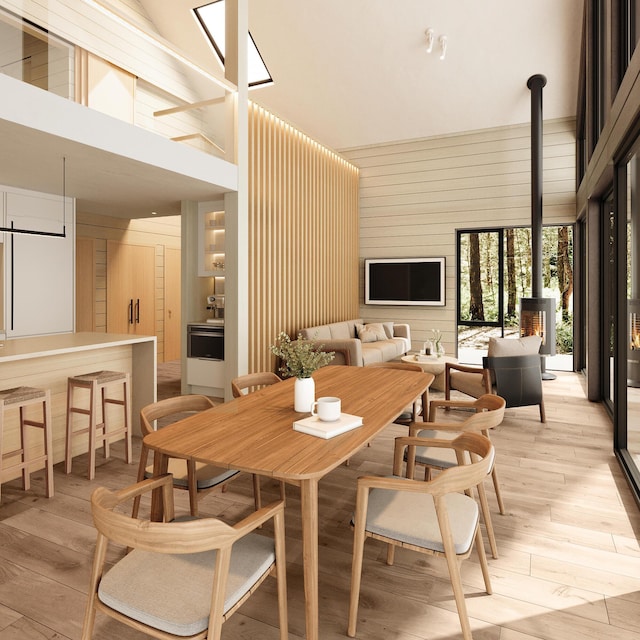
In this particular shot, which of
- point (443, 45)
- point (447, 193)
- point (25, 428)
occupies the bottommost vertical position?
point (25, 428)

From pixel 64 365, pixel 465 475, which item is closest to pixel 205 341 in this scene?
pixel 64 365

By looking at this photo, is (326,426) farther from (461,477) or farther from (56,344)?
(56,344)

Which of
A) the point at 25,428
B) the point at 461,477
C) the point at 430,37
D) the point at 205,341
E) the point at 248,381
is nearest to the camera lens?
the point at 461,477

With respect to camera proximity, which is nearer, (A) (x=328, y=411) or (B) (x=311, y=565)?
(B) (x=311, y=565)

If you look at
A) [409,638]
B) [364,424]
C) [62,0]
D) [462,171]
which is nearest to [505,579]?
[409,638]

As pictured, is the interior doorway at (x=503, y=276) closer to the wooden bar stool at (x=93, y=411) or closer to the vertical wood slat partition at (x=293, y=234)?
the vertical wood slat partition at (x=293, y=234)

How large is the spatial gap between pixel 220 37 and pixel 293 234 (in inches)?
133

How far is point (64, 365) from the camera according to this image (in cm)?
368

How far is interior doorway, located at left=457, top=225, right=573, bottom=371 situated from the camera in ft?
25.2

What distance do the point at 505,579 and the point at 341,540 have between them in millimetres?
801

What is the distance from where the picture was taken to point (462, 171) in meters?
7.71

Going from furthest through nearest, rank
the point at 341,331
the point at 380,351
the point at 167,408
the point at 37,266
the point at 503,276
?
the point at 503,276 < the point at 341,331 < the point at 380,351 < the point at 37,266 < the point at 167,408

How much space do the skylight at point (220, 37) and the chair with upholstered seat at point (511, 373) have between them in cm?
547

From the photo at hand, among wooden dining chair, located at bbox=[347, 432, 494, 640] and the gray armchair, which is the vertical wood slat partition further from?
wooden dining chair, located at bbox=[347, 432, 494, 640]
